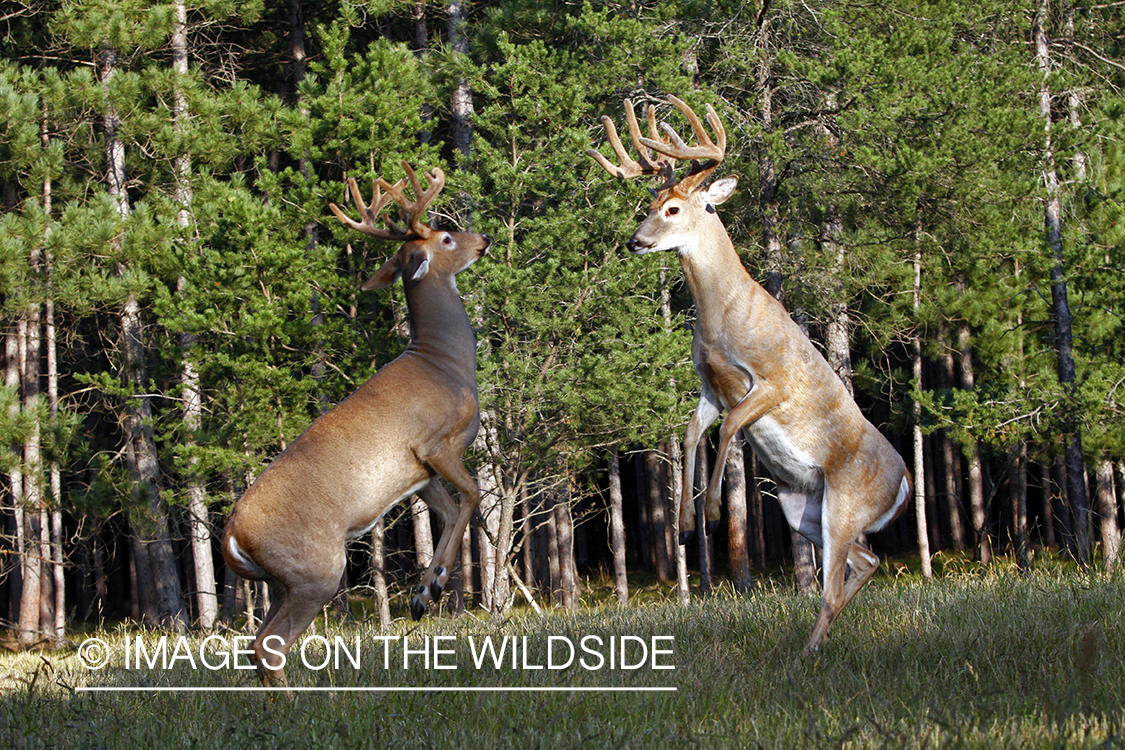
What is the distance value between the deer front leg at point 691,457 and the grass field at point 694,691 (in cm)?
57

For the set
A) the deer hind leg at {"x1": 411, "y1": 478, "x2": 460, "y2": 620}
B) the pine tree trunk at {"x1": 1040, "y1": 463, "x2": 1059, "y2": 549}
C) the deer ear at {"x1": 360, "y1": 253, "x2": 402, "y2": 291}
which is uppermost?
the deer ear at {"x1": 360, "y1": 253, "x2": 402, "y2": 291}

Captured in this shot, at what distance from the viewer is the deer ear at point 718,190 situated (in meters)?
6.15

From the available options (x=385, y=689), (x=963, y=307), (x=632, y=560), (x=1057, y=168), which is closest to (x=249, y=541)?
(x=385, y=689)

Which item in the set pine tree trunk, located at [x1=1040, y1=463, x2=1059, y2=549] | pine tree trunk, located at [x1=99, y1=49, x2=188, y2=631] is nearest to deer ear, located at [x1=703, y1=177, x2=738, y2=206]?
pine tree trunk, located at [x1=99, y1=49, x2=188, y2=631]

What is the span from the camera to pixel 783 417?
18.3ft

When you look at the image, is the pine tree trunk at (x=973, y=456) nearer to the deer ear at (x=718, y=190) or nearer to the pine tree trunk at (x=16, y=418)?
the deer ear at (x=718, y=190)

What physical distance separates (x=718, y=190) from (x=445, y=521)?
2453 millimetres

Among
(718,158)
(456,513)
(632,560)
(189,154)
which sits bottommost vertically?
(632,560)

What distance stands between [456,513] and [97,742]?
216 cm

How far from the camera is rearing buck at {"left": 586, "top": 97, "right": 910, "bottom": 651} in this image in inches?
217

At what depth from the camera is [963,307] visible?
19609 mm

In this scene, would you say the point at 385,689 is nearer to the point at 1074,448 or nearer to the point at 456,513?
the point at 456,513

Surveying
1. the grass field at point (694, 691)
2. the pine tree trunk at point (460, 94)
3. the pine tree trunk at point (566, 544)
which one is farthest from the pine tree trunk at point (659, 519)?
the grass field at point (694, 691)

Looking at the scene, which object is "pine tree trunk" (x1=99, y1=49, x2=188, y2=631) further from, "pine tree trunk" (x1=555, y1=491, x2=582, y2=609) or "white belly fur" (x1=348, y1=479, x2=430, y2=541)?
"white belly fur" (x1=348, y1=479, x2=430, y2=541)
